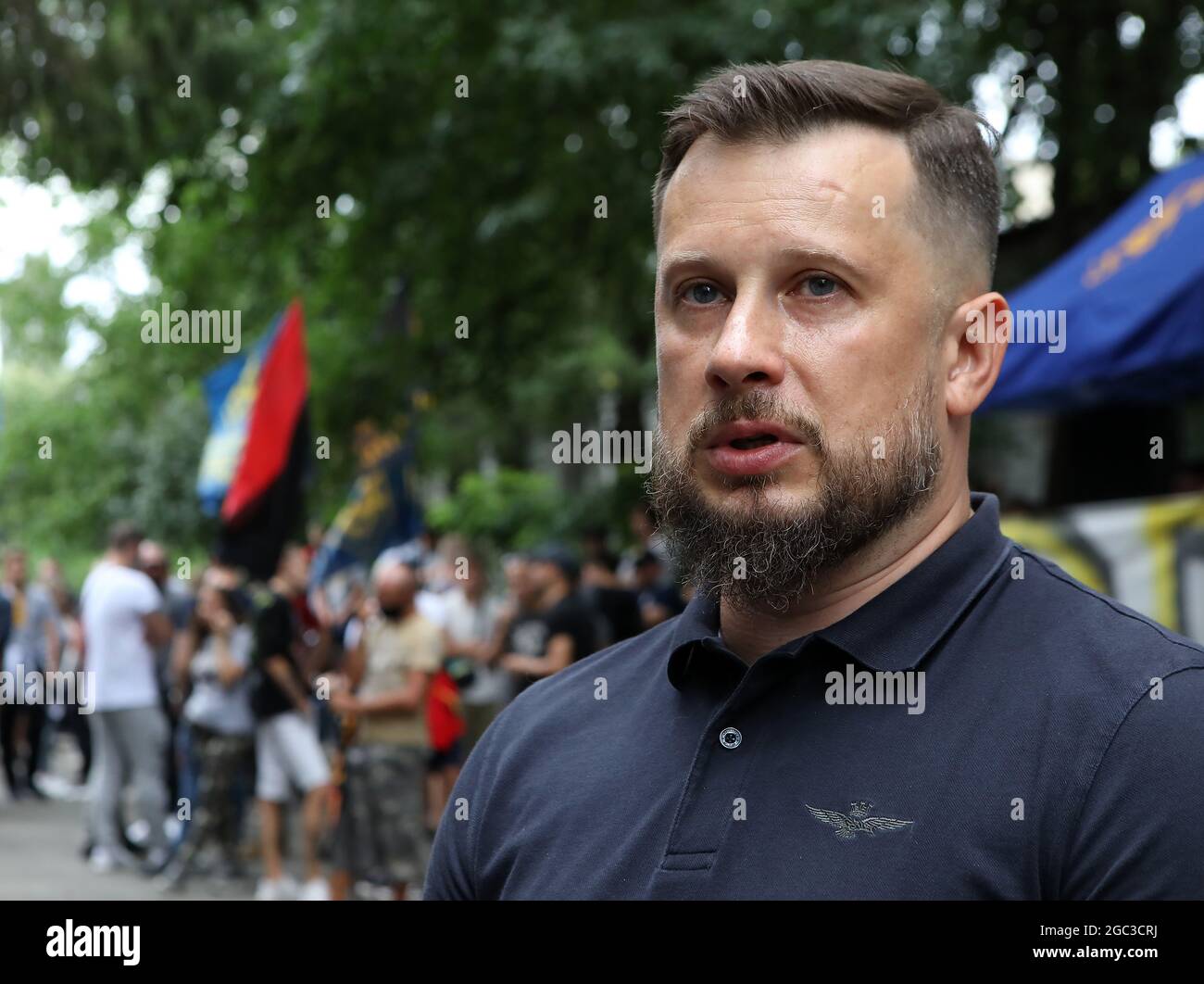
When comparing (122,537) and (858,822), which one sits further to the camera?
(122,537)

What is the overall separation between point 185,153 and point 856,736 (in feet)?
40.8

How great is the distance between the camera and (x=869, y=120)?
6.30 ft

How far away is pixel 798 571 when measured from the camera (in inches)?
72.6

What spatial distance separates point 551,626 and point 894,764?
26.0 ft

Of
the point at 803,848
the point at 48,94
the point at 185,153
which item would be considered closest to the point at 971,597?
the point at 803,848

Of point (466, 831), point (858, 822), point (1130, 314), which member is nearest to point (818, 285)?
point (858, 822)

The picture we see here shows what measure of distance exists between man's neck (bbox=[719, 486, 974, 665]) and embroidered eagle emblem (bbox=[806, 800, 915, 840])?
11.3 inches

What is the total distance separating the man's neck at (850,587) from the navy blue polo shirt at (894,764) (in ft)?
0.13

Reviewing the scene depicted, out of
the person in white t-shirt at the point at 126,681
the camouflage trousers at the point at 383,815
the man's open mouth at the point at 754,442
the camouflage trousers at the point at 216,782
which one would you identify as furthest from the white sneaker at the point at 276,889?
the man's open mouth at the point at 754,442

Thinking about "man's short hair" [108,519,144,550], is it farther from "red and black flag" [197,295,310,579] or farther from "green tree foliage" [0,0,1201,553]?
"green tree foliage" [0,0,1201,553]

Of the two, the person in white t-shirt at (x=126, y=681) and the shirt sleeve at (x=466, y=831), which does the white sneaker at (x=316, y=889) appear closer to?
the person in white t-shirt at (x=126, y=681)

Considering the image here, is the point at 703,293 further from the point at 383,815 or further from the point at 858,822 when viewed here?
the point at 383,815
